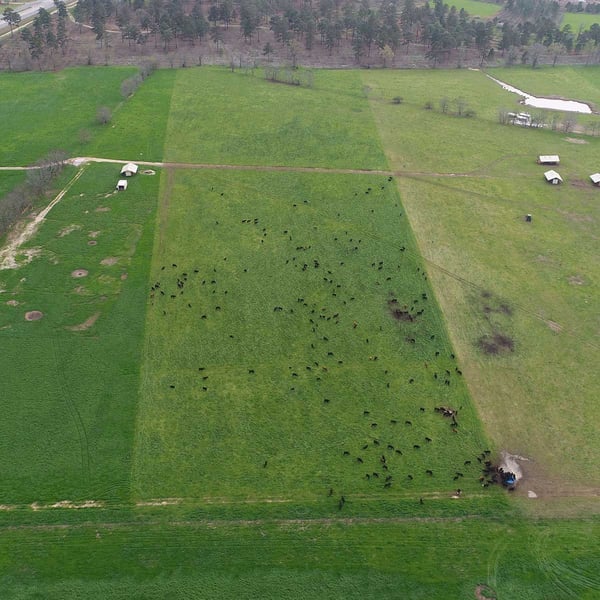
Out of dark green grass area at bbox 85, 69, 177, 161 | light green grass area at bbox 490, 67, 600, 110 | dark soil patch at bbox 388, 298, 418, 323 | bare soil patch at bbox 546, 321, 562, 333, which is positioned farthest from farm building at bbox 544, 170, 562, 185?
dark green grass area at bbox 85, 69, 177, 161

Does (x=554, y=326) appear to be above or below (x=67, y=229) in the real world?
below

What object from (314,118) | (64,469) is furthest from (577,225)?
(64,469)

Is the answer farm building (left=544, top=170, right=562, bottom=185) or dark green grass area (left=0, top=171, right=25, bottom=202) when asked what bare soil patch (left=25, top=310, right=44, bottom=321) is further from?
farm building (left=544, top=170, right=562, bottom=185)

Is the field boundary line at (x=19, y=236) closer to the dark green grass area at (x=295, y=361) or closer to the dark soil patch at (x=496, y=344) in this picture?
→ the dark green grass area at (x=295, y=361)

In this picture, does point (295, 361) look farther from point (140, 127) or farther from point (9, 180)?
point (140, 127)

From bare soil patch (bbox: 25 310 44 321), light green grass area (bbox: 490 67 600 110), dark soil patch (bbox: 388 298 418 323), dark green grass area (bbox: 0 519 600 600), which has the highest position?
light green grass area (bbox: 490 67 600 110)

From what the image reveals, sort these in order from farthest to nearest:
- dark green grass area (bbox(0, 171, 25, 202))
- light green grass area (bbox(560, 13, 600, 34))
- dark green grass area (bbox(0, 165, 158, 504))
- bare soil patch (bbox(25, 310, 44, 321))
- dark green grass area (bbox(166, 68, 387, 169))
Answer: light green grass area (bbox(560, 13, 600, 34)), dark green grass area (bbox(166, 68, 387, 169)), dark green grass area (bbox(0, 171, 25, 202)), bare soil patch (bbox(25, 310, 44, 321)), dark green grass area (bbox(0, 165, 158, 504))

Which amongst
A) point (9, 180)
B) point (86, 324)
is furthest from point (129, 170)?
point (86, 324)

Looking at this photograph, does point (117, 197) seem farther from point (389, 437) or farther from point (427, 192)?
point (389, 437)
